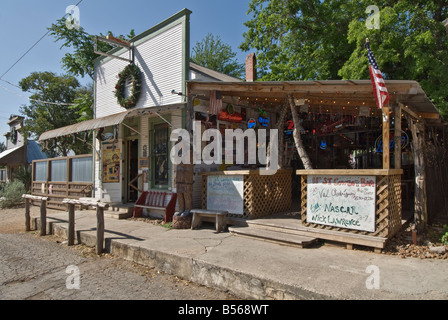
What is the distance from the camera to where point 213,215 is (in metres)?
7.11

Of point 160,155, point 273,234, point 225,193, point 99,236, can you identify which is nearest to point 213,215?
point 225,193

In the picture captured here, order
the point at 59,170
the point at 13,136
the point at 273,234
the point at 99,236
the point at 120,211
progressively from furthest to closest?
the point at 13,136
the point at 59,170
the point at 120,211
the point at 99,236
the point at 273,234

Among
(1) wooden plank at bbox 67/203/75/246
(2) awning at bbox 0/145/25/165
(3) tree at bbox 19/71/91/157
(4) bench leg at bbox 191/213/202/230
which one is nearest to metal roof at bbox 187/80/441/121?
(4) bench leg at bbox 191/213/202/230

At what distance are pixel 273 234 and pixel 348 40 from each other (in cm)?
867

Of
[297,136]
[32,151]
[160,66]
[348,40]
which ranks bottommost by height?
[297,136]

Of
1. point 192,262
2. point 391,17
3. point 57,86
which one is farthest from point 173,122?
point 57,86

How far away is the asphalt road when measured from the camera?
4.35 meters

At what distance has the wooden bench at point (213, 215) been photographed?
22.9ft

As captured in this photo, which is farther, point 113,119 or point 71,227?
point 113,119

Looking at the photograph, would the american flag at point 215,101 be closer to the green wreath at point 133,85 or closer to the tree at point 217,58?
the green wreath at point 133,85

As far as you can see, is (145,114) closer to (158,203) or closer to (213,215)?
(158,203)
